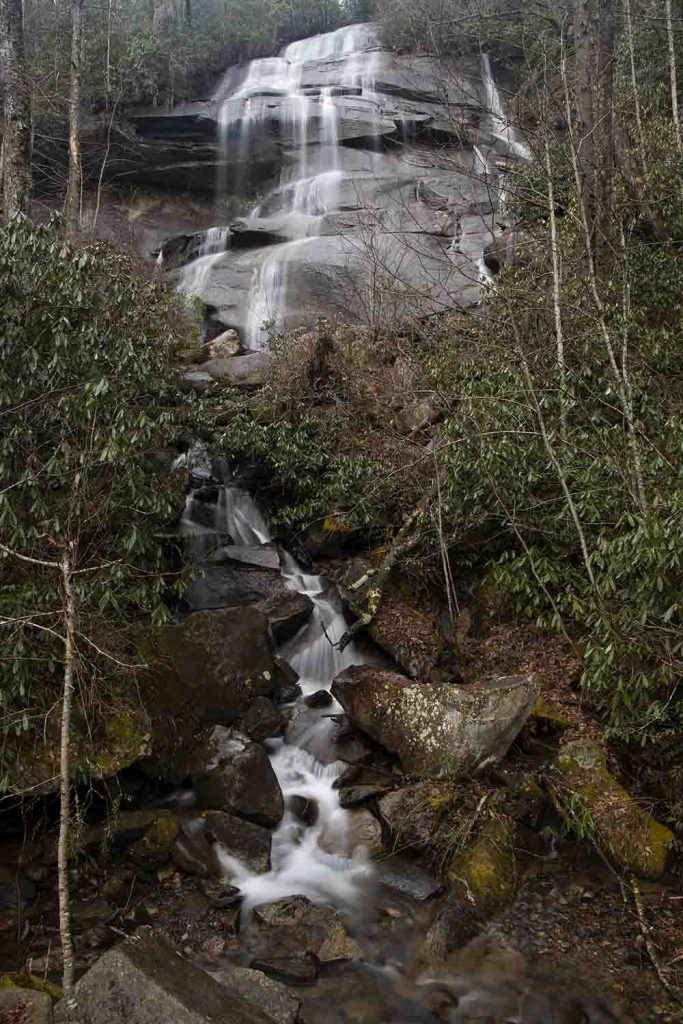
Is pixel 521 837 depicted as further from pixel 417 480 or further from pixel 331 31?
pixel 331 31

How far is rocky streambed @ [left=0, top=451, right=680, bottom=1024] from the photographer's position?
17.3ft

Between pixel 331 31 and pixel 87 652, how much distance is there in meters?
30.9

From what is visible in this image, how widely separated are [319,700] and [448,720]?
1.88 m

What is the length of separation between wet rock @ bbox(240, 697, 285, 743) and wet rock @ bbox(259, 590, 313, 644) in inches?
51.1

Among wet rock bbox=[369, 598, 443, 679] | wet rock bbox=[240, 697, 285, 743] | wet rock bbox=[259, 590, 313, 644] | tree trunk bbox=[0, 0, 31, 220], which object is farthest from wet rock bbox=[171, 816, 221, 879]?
tree trunk bbox=[0, 0, 31, 220]

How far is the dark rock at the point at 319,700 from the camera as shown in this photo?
28.2 feet

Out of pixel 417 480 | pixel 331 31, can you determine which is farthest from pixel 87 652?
pixel 331 31

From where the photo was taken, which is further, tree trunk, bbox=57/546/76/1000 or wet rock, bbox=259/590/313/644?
wet rock, bbox=259/590/313/644

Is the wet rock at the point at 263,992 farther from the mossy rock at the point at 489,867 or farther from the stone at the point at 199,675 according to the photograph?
the stone at the point at 199,675

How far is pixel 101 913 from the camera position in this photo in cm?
596

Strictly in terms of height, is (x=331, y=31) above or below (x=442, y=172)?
above

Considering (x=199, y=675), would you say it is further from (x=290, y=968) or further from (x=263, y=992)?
(x=263, y=992)

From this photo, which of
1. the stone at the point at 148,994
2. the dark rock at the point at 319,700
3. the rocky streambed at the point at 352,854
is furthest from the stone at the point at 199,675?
the stone at the point at 148,994

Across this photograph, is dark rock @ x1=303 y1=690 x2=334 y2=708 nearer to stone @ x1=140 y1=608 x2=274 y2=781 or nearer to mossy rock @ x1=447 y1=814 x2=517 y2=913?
stone @ x1=140 y1=608 x2=274 y2=781
